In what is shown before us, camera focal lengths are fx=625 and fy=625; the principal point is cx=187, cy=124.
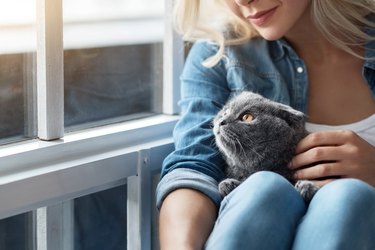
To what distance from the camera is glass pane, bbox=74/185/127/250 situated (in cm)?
114

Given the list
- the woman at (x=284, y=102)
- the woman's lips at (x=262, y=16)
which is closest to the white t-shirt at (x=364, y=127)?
the woman at (x=284, y=102)

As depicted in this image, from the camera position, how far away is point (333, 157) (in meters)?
1.01

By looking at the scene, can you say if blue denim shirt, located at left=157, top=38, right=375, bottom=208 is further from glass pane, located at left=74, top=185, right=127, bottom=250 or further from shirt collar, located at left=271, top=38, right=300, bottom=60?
glass pane, located at left=74, top=185, right=127, bottom=250

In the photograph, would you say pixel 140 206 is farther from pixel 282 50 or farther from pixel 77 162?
pixel 282 50

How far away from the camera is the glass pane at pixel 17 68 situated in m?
1.00

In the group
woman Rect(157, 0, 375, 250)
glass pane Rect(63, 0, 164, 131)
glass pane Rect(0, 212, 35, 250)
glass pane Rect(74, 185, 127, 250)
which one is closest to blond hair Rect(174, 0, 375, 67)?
woman Rect(157, 0, 375, 250)

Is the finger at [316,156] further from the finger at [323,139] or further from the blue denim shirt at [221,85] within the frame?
the blue denim shirt at [221,85]

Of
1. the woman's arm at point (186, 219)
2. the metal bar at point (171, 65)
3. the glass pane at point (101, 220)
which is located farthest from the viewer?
the metal bar at point (171, 65)

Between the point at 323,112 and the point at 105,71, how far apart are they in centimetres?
43

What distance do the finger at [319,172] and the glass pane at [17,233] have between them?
446 mm

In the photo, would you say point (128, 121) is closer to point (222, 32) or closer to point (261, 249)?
point (222, 32)

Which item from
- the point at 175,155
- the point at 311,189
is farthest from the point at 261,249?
the point at 175,155

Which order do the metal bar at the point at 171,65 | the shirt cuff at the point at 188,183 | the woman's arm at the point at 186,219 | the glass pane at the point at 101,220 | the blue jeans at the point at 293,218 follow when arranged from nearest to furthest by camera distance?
the blue jeans at the point at 293,218 < the woman's arm at the point at 186,219 < the shirt cuff at the point at 188,183 < the glass pane at the point at 101,220 < the metal bar at the point at 171,65

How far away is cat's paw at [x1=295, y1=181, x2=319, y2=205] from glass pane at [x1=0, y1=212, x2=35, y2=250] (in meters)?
0.44
